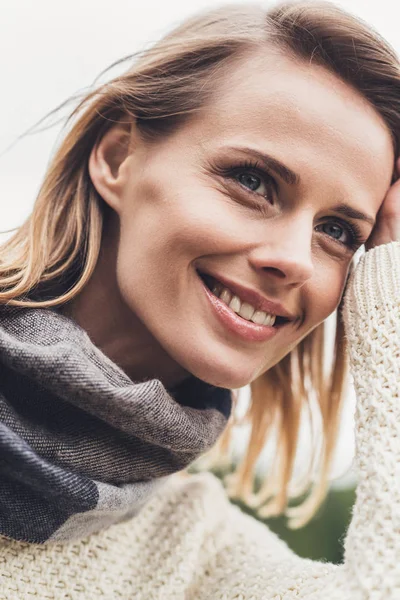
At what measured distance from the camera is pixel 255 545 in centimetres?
235

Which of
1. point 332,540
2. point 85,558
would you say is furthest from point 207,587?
point 332,540

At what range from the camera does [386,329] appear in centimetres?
194

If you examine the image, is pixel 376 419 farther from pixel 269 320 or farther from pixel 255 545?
pixel 255 545

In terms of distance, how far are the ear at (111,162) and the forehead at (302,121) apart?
11.5 inches

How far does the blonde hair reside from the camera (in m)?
2.10

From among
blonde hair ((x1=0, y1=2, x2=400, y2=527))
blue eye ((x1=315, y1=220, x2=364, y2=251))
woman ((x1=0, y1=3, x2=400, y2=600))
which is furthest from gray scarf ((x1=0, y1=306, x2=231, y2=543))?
blue eye ((x1=315, y1=220, x2=364, y2=251))

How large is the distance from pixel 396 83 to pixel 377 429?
3.54 feet

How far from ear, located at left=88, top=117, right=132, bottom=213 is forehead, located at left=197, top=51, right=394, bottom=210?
29 centimetres

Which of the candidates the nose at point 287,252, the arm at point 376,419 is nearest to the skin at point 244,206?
the nose at point 287,252

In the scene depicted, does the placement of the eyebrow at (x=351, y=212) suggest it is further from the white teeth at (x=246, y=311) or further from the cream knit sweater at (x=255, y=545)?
the white teeth at (x=246, y=311)

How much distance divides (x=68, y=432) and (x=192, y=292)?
50cm

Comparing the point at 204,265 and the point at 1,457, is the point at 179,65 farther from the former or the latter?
the point at 1,457

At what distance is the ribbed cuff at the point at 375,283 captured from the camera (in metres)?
2.02

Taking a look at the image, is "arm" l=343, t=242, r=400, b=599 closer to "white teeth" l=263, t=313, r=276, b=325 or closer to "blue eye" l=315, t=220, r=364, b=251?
"blue eye" l=315, t=220, r=364, b=251
